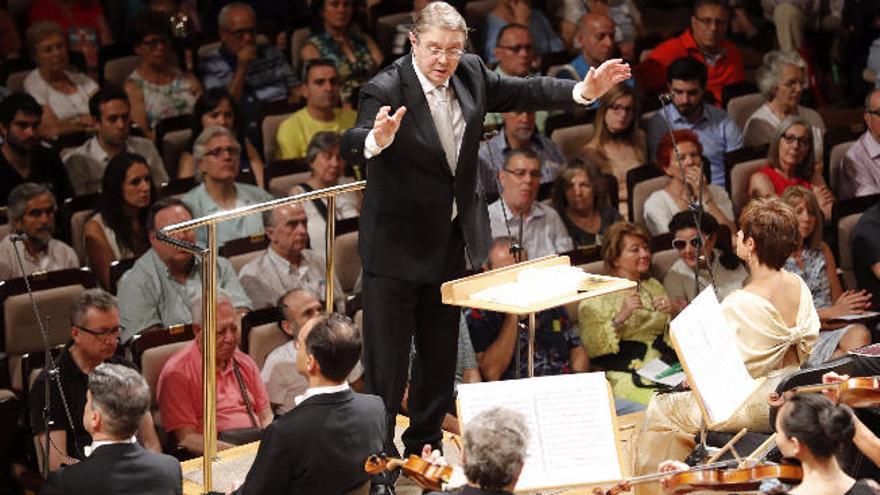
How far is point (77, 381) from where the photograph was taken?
600cm

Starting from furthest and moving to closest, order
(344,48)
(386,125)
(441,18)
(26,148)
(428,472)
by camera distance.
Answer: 1. (344,48)
2. (26,148)
3. (441,18)
4. (386,125)
5. (428,472)

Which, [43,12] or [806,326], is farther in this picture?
[43,12]

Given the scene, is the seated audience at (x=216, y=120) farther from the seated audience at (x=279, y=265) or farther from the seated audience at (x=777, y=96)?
the seated audience at (x=777, y=96)

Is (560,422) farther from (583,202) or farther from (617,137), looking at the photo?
(617,137)

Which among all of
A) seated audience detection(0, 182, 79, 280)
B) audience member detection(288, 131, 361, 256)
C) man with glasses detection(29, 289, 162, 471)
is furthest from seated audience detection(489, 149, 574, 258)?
man with glasses detection(29, 289, 162, 471)

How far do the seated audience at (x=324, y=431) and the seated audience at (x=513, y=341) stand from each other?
2.22m

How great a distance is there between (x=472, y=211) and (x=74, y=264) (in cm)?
285

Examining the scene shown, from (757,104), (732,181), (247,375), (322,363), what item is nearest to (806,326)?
(322,363)

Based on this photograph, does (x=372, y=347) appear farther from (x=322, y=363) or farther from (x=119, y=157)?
(x=119, y=157)

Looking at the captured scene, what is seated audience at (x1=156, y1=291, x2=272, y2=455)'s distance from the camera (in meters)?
6.24

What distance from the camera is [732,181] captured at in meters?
8.25

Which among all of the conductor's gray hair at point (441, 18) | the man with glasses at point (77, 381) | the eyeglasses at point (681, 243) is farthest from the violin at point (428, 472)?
the eyeglasses at point (681, 243)

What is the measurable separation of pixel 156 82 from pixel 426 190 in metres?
4.15

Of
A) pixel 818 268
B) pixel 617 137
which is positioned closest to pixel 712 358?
pixel 818 268
